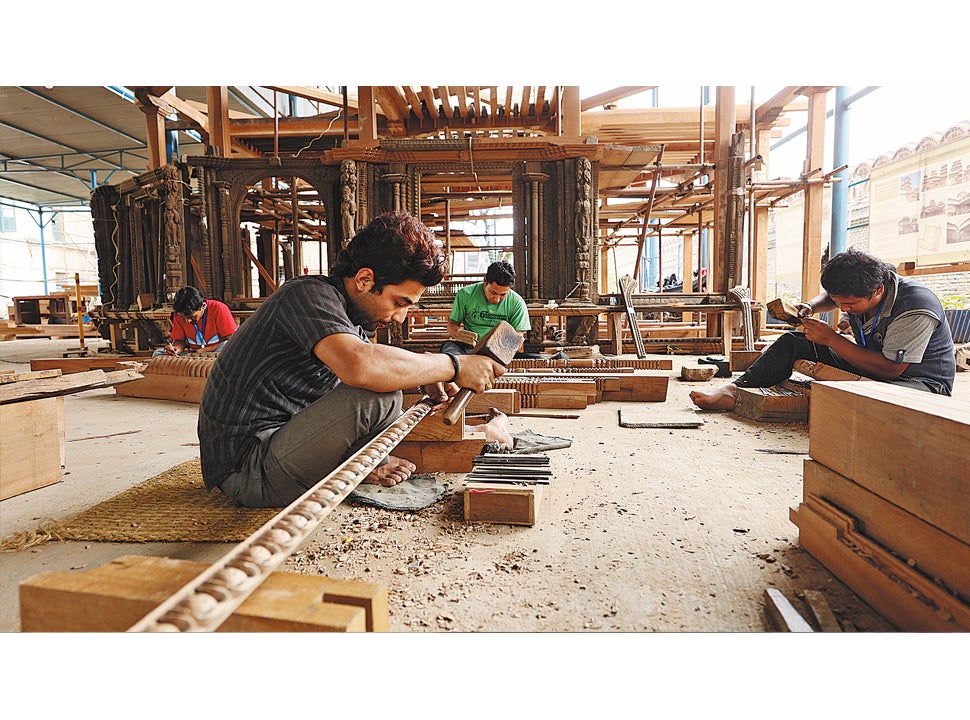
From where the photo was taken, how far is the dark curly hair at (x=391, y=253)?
2.06 m

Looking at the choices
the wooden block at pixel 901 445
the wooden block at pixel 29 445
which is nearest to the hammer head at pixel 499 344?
the wooden block at pixel 901 445

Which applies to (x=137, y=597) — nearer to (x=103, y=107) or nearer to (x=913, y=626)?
(x=913, y=626)

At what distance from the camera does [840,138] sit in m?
7.56

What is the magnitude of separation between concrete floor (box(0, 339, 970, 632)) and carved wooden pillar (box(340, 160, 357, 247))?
446cm

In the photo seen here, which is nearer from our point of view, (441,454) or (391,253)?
(391,253)

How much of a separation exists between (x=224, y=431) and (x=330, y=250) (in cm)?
706

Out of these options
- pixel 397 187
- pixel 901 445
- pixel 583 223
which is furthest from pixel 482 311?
pixel 901 445

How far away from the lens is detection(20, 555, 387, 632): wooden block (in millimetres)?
971

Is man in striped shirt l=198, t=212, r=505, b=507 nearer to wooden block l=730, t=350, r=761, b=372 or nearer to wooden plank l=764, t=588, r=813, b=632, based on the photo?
wooden plank l=764, t=588, r=813, b=632

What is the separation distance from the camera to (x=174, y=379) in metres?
5.12

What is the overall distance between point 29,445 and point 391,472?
5.13ft

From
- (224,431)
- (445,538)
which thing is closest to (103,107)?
(224,431)

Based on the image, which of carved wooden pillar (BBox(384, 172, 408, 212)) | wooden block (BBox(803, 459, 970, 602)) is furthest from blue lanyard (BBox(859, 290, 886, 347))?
carved wooden pillar (BBox(384, 172, 408, 212))

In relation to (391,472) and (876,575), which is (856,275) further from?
(391,472)
